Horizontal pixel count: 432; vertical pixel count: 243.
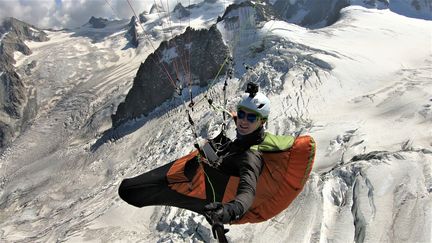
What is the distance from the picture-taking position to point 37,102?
539 ft

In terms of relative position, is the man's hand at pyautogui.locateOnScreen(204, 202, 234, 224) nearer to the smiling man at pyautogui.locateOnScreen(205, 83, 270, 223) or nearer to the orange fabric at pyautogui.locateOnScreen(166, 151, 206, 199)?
the smiling man at pyautogui.locateOnScreen(205, 83, 270, 223)

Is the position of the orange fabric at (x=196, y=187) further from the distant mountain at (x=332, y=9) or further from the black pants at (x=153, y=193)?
the distant mountain at (x=332, y=9)

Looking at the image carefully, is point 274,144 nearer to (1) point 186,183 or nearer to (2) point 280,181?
(2) point 280,181

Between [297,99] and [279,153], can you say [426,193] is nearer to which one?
A: [279,153]

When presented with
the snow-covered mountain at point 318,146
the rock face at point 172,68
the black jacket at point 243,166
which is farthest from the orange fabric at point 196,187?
Result: the rock face at point 172,68

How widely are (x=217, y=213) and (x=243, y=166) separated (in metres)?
2.42

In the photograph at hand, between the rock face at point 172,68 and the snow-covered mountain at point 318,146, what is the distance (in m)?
1.70

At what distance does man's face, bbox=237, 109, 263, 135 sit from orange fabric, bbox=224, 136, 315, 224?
0.78 metres

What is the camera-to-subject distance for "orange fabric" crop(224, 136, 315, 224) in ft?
30.5

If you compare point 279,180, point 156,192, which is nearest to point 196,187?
point 156,192

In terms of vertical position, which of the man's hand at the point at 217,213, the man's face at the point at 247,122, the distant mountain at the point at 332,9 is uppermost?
the man's hand at the point at 217,213

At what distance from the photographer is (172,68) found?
81.2 m

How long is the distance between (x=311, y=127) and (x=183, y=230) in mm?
18221

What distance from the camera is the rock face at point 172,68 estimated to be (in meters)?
73.1
